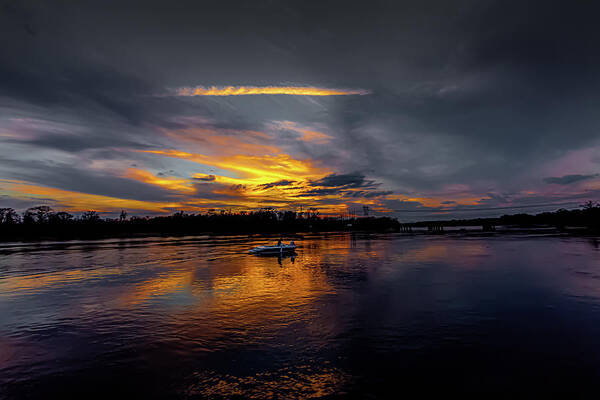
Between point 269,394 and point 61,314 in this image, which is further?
point 61,314

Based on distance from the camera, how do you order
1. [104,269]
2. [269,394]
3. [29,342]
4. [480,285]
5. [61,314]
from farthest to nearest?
[104,269]
[480,285]
[61,314]
[29,342]
[269,394]

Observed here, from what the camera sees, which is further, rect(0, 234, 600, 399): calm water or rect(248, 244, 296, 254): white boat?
rect(248, 244, 296, 254): white boat

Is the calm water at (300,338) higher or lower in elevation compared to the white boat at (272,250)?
lower

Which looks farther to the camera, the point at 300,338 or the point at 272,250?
the point at 272,250

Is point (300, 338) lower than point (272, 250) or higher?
lower

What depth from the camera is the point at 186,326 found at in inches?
684

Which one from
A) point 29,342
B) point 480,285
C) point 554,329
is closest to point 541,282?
point 480,285

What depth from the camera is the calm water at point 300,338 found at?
10.9 meters

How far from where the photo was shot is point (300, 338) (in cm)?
1515

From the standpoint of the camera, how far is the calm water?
35.7ft

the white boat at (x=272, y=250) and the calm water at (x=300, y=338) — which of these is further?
the white boat at (x=272, y=250)

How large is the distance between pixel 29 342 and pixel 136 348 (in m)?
6.86

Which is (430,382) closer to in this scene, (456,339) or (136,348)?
(456,339)

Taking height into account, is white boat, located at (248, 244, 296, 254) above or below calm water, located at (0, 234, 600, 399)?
above
